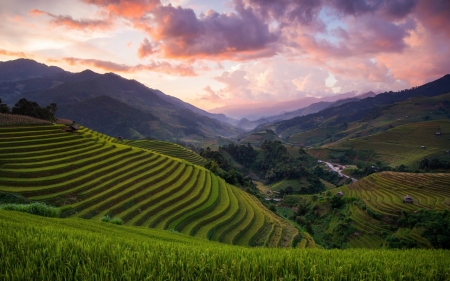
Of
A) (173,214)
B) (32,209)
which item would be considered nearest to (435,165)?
(173,214)

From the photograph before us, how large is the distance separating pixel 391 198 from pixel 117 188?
186 ft

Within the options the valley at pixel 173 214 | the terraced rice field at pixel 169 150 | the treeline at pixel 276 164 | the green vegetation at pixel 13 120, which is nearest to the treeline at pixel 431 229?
the valley at pixel 173 214

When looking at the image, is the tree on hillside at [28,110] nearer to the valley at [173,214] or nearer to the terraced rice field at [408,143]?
the valley at [173,214]

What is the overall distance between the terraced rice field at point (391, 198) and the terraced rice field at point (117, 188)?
1968cm

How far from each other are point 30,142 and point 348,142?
15138 centimetres

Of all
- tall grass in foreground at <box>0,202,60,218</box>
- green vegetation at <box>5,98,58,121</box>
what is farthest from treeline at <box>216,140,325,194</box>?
tall grass in foreground at <box>0,202,60,218</box>

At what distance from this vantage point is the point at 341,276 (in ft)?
9.07

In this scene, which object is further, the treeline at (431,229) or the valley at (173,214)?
the treeline at (431,229)

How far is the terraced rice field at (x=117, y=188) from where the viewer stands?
59.7 feet

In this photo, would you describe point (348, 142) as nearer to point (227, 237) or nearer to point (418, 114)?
point (418, 114)

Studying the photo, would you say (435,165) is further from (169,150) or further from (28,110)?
(28,110)

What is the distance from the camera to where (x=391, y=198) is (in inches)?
1960

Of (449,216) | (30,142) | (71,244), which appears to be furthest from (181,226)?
(449,216)

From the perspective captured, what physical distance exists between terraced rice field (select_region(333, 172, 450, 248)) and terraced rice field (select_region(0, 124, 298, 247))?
19.7 metres
